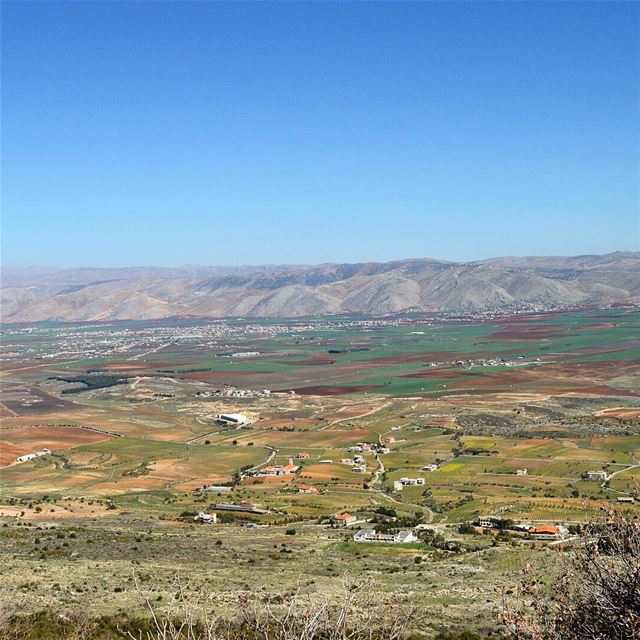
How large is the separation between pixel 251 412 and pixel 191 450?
76.5 ft

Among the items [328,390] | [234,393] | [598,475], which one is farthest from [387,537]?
[234,393]

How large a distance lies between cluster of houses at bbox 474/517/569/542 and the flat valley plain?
1433 millimetres

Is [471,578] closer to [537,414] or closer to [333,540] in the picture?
[333,540]

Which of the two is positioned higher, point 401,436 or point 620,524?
point 620,524

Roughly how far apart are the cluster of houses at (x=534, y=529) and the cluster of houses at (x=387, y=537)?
5065mm

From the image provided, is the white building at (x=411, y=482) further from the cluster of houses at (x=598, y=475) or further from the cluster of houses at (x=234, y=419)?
the cluster of houses at (x=234, y=419)

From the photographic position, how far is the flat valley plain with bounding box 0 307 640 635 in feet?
85.0

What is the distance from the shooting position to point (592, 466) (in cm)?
5797

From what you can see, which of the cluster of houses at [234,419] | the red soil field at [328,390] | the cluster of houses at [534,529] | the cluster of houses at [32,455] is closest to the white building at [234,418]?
the cluster of houses at [234,419]

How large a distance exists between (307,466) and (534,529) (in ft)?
93.4

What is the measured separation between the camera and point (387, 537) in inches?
1395

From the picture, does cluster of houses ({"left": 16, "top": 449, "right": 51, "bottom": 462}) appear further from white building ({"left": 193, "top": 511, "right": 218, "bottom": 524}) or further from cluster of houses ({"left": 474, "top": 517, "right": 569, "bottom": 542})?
cluster of houses ({"left": 474, "top": 517, "right": 569, "bottom": 542})

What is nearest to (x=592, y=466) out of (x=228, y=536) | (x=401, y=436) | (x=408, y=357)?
(x=401, y=436)

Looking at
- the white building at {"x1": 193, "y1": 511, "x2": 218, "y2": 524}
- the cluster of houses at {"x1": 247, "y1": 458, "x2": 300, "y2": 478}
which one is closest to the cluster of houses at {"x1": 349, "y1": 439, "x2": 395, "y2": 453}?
the cluster of houses at {"x1": 247, "y1": 458, "x2": 300, "y2": 478}
